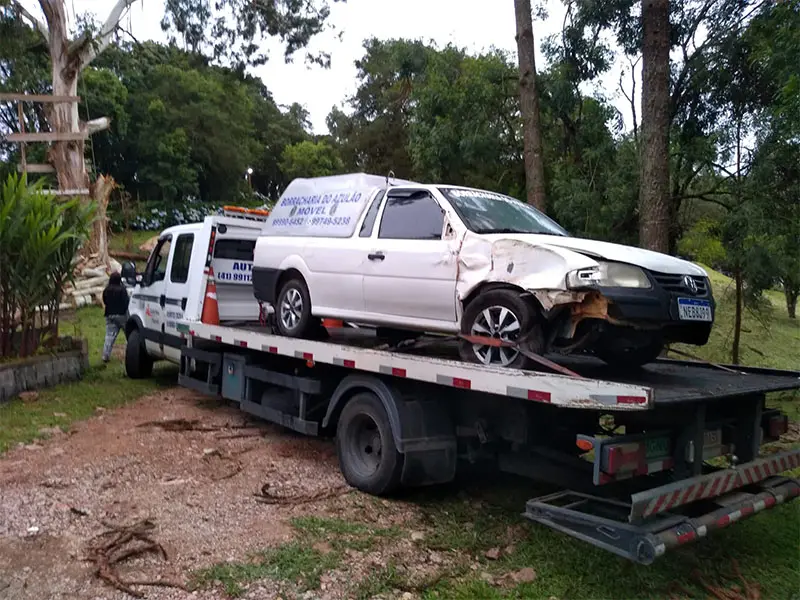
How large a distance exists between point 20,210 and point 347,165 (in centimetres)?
2459

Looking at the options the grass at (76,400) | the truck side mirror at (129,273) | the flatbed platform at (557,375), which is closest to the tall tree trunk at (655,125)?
the flatbed platform at (557,375)

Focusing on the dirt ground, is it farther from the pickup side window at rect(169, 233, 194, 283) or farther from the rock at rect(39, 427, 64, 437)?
the pickup side window at rect(169, 233, 194, 283)

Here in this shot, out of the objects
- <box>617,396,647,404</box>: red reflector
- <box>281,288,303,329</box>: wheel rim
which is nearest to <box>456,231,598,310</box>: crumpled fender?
<box>617,396,647,404</box>: red reflector

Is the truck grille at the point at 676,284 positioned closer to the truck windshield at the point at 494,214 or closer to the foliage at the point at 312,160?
the truck windshield at the point at 494,214

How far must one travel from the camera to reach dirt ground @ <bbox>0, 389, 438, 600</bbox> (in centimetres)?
408

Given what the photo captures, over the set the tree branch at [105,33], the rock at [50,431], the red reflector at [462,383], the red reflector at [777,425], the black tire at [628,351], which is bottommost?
the rock at [50,431]

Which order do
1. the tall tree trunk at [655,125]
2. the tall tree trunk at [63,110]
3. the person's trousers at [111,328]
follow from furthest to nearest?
the tall tree trunk at [63,110]
the person's trousers at [111,328]
the tall tree trunk at [655,125]

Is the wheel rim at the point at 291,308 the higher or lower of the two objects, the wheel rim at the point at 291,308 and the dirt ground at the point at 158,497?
the higher

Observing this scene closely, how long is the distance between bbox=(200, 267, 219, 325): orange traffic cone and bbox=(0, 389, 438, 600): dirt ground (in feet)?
4.01

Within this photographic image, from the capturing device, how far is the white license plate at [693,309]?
4.62m

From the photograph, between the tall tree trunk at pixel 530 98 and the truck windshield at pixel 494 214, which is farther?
the tall tree trunk at pixel 530 98

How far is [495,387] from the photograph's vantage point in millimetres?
4359

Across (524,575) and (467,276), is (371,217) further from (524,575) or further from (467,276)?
(524,575)

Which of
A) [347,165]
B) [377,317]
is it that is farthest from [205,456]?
[347,165]
